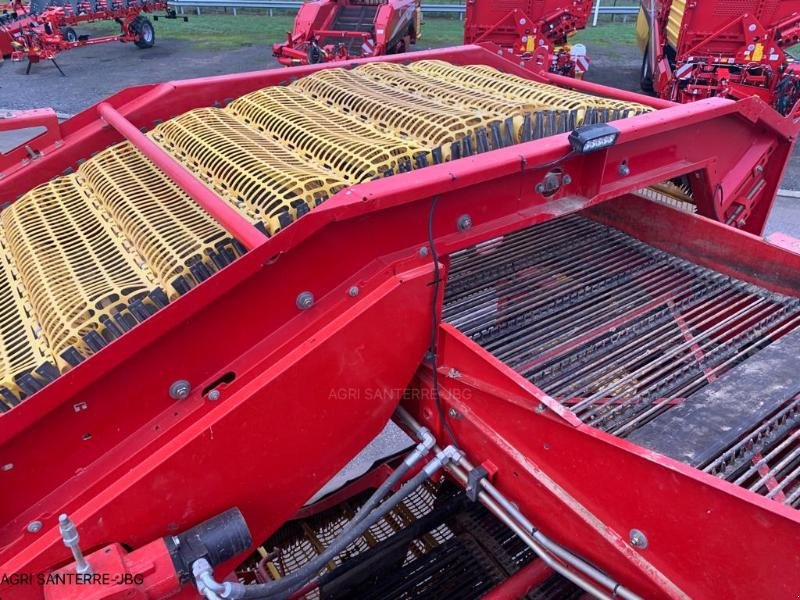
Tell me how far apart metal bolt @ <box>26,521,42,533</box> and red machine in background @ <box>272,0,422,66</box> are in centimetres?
933

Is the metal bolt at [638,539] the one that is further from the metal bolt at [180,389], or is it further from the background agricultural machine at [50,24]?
the background agricultural machine at [50,24]

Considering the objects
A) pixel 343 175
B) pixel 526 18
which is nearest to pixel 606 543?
pixel 343 175

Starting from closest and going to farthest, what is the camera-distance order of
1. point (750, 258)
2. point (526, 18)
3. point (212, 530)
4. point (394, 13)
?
point (212, 530) < point (750, 258) < point (526, 18) < point (394, 13)

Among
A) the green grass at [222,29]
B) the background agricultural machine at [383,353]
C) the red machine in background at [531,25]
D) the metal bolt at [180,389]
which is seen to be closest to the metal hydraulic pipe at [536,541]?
the background agricultural machine at [383,353]

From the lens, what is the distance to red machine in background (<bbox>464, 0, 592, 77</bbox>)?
32.1 ft

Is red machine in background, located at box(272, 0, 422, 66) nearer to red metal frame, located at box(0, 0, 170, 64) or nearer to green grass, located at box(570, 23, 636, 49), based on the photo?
red metal frame, located at box(0, 0, 170, 64)

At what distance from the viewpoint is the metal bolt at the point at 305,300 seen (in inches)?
76.5

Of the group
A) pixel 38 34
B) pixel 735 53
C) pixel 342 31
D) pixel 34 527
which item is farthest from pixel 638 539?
pixel 38 34

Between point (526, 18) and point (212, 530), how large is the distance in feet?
31.9

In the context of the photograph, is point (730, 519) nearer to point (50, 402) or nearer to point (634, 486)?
point (634, 486)

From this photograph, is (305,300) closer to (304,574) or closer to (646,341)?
(304,574)

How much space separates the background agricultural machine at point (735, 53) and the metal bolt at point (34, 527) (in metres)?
8.74

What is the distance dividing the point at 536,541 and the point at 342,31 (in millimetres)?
10508

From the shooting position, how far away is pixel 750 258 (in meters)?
2.92
